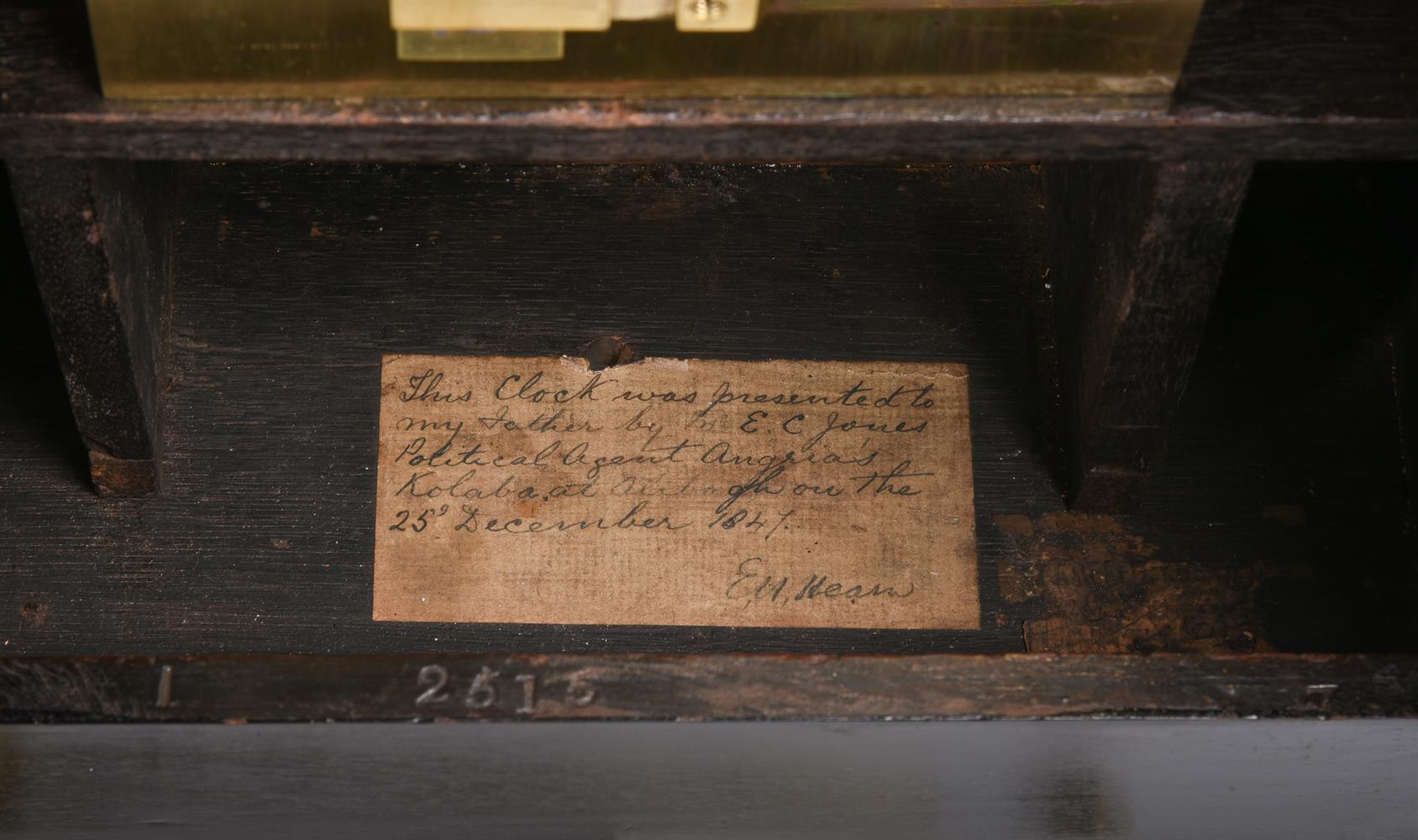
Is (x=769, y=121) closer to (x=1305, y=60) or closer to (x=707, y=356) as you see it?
(x=1305, y=60)

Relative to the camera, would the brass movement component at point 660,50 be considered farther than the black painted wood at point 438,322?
No

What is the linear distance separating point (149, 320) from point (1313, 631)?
1293 mm

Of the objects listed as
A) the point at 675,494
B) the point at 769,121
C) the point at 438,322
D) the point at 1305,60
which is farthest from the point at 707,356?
the point at 1305,60

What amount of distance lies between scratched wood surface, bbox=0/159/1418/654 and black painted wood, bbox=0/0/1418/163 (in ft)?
1.56

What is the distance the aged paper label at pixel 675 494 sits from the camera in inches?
64.9

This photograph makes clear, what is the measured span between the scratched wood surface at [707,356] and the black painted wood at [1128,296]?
6 centimetres

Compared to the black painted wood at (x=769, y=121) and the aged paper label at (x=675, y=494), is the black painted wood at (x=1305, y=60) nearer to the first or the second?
the black painted wood at (x=769, y=121)

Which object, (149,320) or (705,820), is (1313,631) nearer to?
(705,820)

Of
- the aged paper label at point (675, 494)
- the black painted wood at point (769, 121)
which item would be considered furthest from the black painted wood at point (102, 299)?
the aged paper label at point (675, 494)

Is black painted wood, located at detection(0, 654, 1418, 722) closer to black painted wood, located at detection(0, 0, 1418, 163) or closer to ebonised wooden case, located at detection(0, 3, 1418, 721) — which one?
ebonised wooden case, located at detection(0, 3, 1418, 721)

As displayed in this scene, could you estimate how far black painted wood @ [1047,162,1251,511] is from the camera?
53.9 inches

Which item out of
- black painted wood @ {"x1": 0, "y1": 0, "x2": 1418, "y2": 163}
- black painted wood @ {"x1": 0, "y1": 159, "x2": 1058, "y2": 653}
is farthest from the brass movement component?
black painted wood @ {"x1": 0, "y1": 159, "x2": 1058, "y2": 653}

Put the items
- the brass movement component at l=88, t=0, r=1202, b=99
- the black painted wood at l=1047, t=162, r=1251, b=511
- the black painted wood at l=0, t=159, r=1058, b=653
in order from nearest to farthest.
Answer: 1. the brass movement component at l=88, t=0, r=1202, b=99
2. the black painted wood at l=1047, t=162, r=1251, b=511
3. the black painted wood at l=0, t=159, r=1058, b=653

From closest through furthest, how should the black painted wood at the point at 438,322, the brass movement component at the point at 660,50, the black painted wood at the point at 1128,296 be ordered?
the brass movement component at the point at 660,50 < the black painted wood at the point at 1128,296 < the black painted wood at the point at 438,322
